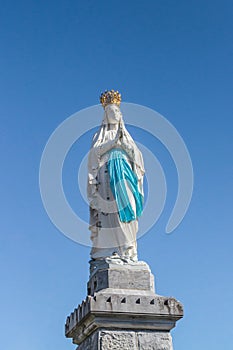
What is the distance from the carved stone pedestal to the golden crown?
11.9ft

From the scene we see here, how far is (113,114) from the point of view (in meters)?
10.0

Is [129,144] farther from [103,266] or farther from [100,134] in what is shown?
[103,266]

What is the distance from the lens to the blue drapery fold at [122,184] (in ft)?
28.8

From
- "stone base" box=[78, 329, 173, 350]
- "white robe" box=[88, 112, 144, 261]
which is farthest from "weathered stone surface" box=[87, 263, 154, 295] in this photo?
"stone base" box=[78, 329, 173, 350]

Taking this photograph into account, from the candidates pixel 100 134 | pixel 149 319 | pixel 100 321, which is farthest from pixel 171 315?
pixel 100 134

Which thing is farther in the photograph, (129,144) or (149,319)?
(129,144)

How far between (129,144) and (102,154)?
0.51 m

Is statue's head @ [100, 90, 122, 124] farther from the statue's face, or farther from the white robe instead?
the white robe

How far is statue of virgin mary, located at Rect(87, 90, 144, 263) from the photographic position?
8.60 metres

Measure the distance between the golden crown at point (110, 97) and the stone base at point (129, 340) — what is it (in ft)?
14.5

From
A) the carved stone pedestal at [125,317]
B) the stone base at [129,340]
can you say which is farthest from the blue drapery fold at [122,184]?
the stone base at [129,340]

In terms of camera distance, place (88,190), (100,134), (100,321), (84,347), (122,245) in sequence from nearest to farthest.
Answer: (100,321), (84,347), (122,245), (88,190), (100,134)

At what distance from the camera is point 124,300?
7484 mm

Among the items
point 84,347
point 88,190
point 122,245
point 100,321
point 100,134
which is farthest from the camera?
point 100,134
